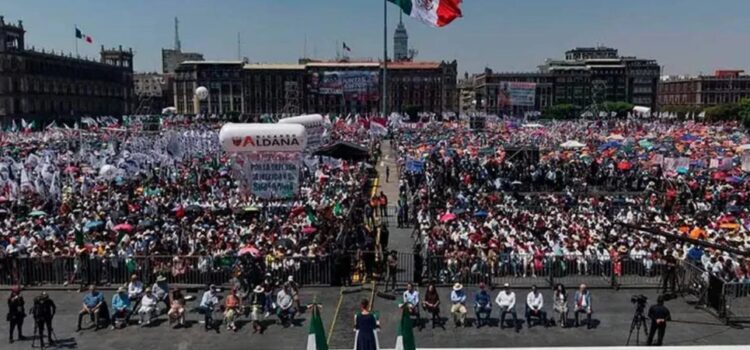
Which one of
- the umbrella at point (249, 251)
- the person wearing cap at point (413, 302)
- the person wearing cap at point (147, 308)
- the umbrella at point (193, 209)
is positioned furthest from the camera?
the umbrella at point (193, 209)

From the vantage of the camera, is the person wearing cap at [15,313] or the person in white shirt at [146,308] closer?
the person wearing cap at [15,313]

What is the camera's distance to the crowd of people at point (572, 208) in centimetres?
1730

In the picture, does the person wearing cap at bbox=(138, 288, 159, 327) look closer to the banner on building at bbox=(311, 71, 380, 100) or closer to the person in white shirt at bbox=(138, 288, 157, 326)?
the person in white shirt at bbox=(138, 288, 157, 326)

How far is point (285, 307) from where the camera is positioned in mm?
14703

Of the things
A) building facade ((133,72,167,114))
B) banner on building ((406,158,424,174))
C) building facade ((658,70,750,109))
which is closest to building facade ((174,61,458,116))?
building facade ((133,72,167,114))

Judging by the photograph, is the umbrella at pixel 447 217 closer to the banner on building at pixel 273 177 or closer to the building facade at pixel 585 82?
the banner on building at pixel 273 177

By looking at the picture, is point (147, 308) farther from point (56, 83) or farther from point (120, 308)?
point (56, 83)

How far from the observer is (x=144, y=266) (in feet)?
56.4

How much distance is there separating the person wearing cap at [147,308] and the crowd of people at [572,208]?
6472mm

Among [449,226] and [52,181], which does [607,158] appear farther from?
[52,181]

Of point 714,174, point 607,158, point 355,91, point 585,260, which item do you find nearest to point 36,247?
point 585,260

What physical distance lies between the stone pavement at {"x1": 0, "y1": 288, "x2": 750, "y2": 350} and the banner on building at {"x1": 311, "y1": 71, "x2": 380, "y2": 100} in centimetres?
10709

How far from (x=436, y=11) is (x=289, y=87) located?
129 meters

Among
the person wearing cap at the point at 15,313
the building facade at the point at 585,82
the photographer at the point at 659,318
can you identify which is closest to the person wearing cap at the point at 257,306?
the person wearing cap at the point at 15,313
